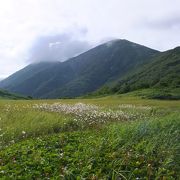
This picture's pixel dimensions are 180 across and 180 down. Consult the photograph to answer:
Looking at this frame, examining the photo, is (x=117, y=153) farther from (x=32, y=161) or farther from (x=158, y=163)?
(x=32, y=161)

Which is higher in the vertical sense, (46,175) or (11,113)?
(11,113)

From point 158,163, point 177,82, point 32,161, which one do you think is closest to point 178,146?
point 158,163

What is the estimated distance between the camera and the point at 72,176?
8812 mm

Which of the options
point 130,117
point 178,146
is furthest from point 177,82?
point 178,146

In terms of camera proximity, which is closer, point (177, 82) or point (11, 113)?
point (11, 113)

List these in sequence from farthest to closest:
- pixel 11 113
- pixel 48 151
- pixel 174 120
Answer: pixel 11 113 < pixel 174 120 < pixel 48 151

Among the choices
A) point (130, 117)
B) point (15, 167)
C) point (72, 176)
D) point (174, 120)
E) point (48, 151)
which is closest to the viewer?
point (72, 176)

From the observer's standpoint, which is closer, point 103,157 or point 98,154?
point 103,157

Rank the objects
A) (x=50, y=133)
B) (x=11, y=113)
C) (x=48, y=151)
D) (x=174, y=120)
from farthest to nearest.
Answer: (x=11, y=113) < (x=50, y=133) < (x=174, y=120) < (x=48, y=151)

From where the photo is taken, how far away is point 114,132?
44.9 feet

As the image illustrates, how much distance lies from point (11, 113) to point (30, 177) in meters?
11.1

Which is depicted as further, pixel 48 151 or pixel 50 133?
pixel 50 133

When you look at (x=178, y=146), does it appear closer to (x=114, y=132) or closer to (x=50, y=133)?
(x=114, y=132)

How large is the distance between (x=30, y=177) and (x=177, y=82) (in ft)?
493
